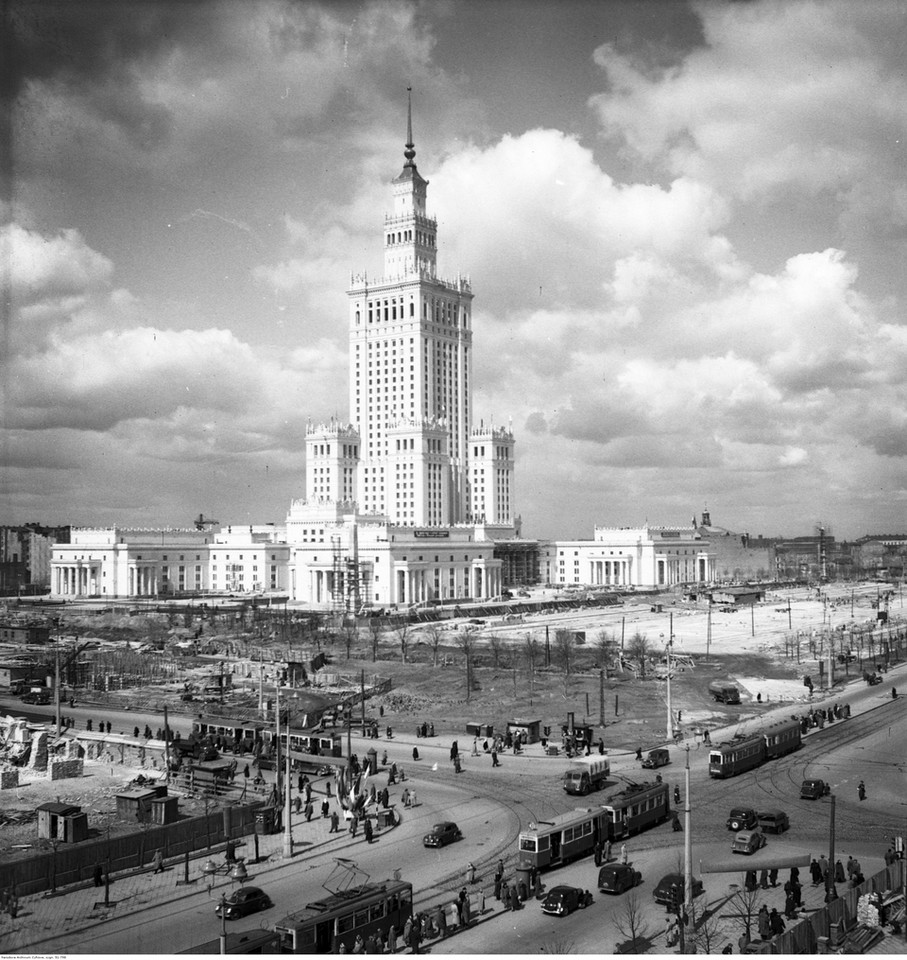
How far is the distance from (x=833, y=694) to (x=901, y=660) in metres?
20.2

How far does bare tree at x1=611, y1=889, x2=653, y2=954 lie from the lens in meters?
24.4

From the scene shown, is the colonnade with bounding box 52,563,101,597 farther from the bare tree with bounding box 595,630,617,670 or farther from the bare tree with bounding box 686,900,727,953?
the bare tree with bounding box 686,900,727,953

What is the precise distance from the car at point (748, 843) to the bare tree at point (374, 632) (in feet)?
181

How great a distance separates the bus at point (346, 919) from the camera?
24.1m

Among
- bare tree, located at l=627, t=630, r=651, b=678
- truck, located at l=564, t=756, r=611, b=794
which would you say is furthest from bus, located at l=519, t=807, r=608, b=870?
bare tree, located at l=627, t=630, r=651, b=678

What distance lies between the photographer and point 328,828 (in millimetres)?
36375

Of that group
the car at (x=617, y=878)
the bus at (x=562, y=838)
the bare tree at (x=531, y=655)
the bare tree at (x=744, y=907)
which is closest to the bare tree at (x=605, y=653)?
the bare tree at (x=531, y=655)

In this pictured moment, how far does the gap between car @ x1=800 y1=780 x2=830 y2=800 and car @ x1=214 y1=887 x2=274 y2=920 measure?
68.5ft

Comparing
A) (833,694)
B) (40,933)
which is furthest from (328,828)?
(833,694)

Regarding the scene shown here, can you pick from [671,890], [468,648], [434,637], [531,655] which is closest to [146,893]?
[671,890]

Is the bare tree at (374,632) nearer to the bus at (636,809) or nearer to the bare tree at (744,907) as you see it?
the bus at (636,809)

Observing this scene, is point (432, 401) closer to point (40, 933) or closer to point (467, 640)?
point (467, 640)

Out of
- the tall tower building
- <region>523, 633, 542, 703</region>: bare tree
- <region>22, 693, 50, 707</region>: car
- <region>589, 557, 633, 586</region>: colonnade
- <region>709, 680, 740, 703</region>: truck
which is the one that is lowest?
<region>22, 693, 50, 707</region>: car

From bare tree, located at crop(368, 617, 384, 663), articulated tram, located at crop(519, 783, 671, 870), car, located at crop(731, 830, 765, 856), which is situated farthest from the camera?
bare tree, located at crop(368, 617, 384, 663)
